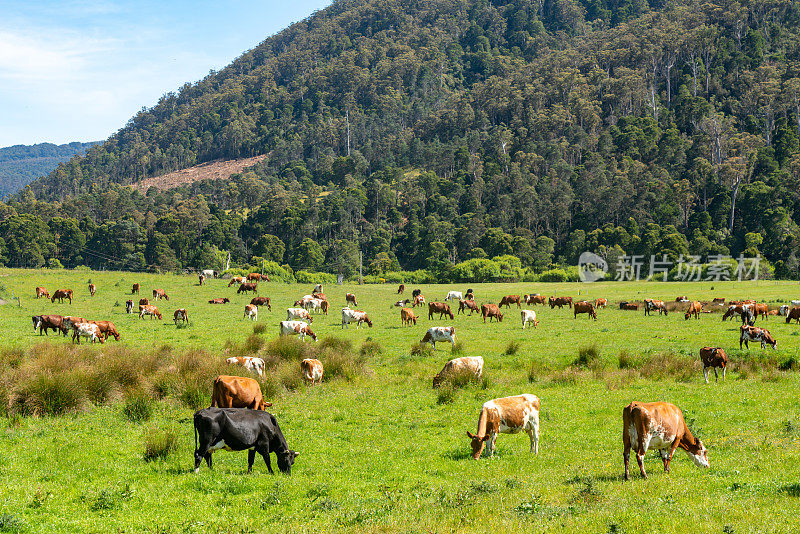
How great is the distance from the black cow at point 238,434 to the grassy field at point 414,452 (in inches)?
15.3

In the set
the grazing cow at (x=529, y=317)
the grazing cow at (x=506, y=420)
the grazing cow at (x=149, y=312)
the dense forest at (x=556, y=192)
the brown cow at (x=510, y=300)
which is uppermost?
the dense forest at (x=556, y=192)

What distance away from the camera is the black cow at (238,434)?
10.9 metres

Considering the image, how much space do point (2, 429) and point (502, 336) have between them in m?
24.7

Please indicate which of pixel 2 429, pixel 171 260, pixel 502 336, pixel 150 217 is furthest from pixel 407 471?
pixel 150 217

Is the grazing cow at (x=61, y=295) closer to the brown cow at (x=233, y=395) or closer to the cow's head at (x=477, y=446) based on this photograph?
the brown cow at (x=233, y=395)

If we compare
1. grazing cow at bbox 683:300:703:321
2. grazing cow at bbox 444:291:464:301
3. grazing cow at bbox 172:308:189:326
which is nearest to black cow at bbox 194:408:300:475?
grazing cow at bbox 172:308:189:326

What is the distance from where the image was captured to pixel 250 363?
808 inches

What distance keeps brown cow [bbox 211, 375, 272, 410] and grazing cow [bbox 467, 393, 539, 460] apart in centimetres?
590

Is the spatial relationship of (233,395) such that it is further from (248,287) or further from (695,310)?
(248,287)

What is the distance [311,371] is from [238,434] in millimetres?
9777

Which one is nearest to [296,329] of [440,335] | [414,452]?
[440,335]

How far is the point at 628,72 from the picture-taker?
178 meters

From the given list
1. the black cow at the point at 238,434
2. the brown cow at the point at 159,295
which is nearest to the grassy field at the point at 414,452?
the black cow at the point at 238,434

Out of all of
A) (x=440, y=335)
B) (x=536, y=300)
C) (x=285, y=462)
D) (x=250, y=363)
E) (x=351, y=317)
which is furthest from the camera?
(x=536, y=300)
